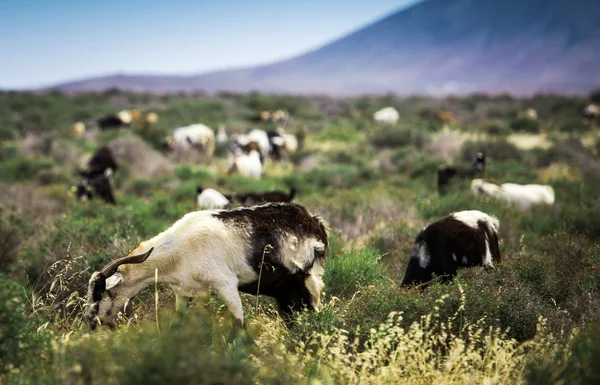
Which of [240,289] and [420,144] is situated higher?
[240,289]

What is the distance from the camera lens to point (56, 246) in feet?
27.3

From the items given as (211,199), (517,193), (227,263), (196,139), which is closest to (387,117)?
(196,139)

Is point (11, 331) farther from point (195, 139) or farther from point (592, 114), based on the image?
point (592, 114)

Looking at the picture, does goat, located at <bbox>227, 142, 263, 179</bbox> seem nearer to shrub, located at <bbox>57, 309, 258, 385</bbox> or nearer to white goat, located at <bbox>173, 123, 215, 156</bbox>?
white goat, located at <bbox>173, 123, 215, 156</bbox>

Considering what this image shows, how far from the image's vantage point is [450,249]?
6578 millimetres

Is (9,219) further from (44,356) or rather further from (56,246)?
(44,356)

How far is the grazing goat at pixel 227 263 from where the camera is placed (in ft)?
17.0

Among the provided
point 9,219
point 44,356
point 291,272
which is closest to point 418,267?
point 291,272

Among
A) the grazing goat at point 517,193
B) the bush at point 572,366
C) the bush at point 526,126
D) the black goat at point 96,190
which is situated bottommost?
the bush at point 526,126

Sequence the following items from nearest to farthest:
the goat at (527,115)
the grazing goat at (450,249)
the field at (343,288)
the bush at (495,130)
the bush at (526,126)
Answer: the field at (343,288), the grazing goat at (450,249), the bush at (495,130), the bush at (526,126), the goat at (527,115)

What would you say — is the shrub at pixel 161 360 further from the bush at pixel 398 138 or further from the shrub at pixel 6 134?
the shrub at pixel 6 134

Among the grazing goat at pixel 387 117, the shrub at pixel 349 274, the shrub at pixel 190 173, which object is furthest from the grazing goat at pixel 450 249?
the grazing goat at pixel 387 117

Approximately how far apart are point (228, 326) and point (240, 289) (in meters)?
0.71

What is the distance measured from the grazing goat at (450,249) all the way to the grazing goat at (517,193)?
4.87 m
